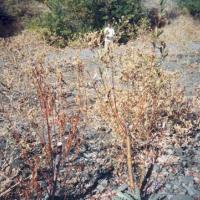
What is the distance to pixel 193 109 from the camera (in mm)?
8125

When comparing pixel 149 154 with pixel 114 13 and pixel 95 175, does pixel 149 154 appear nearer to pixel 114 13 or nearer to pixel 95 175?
pixel 95 175

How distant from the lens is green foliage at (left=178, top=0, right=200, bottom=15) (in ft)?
58.0

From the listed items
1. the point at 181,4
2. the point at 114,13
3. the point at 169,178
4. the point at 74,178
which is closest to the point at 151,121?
the point at 169,178

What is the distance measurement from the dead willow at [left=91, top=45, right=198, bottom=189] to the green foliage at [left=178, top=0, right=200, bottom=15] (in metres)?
10.8

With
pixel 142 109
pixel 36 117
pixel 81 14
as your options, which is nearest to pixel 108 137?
pixel 142 109

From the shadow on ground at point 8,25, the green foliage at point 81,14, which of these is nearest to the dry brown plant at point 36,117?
the shadow on ground at point 8,25

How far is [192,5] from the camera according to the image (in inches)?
703

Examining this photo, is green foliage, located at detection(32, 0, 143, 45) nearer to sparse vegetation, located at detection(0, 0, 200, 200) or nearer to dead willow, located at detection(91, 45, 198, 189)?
sparse vegetation, located at detection(0, 0, 200, 200)

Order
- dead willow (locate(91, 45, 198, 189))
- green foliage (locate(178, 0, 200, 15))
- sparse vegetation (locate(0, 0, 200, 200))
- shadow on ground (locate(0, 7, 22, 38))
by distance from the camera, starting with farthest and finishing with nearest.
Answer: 1. green foliage (locate(178, 0, 200, 15))
2. shadow on ground (locate(0, 7, 22, 38))
3. dead willow (locate(91, 45, 198, 189))
4. sparse vegetation (locate(0, 0, 200, 200))

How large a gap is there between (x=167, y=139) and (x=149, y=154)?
26.8 inches

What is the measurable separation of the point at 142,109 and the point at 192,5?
1285 centimetres

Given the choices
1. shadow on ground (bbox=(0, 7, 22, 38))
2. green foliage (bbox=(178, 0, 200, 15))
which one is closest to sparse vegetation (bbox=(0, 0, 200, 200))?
shadow on ground (bbox=(0, 7, 22, 38))

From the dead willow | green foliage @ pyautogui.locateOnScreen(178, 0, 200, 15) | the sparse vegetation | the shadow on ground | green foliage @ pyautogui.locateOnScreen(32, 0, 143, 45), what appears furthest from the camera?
green foliage @ pyautogui.locateOnScreen(178, 0, 200, 15)

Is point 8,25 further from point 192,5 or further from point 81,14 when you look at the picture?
point 192,5
